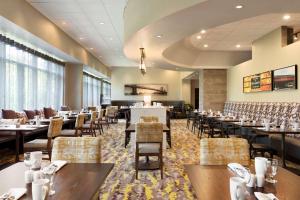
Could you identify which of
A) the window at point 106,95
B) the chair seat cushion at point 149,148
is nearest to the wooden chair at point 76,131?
the chair seat cushion at point 149,148

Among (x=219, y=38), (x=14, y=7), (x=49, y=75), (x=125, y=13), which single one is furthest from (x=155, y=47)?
(x=49, y=75)

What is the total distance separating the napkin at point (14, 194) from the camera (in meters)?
1.42

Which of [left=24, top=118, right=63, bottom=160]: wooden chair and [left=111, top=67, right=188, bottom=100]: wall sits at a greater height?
[left=111, top=67, right=188, bottom=100]: wall

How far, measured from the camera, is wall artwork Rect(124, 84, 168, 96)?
750 inches

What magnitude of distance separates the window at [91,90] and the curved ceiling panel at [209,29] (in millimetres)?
6920

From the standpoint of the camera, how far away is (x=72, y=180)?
1783 millimetres

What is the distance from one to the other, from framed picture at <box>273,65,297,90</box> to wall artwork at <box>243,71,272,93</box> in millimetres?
360

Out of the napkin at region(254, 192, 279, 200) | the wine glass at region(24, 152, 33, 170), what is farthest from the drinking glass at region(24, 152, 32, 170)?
the napkin at region(254, 192, 279, 200)

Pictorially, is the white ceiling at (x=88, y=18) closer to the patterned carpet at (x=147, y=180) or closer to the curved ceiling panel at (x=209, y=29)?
the curved ceiling panel at (x=209, y=29)

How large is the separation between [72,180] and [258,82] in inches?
346

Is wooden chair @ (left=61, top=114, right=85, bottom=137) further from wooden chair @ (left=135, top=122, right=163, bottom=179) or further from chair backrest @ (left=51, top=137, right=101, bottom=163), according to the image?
chair backrest @ (left=51, top=137, right=101, bottom=163)

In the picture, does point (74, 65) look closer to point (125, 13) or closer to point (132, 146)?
point (125, 13)

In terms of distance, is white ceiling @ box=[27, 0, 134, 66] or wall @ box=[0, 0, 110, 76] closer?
wall @ box=[0, 0, 110, 76]

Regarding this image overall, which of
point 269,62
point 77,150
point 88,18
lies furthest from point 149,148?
point 269,62
